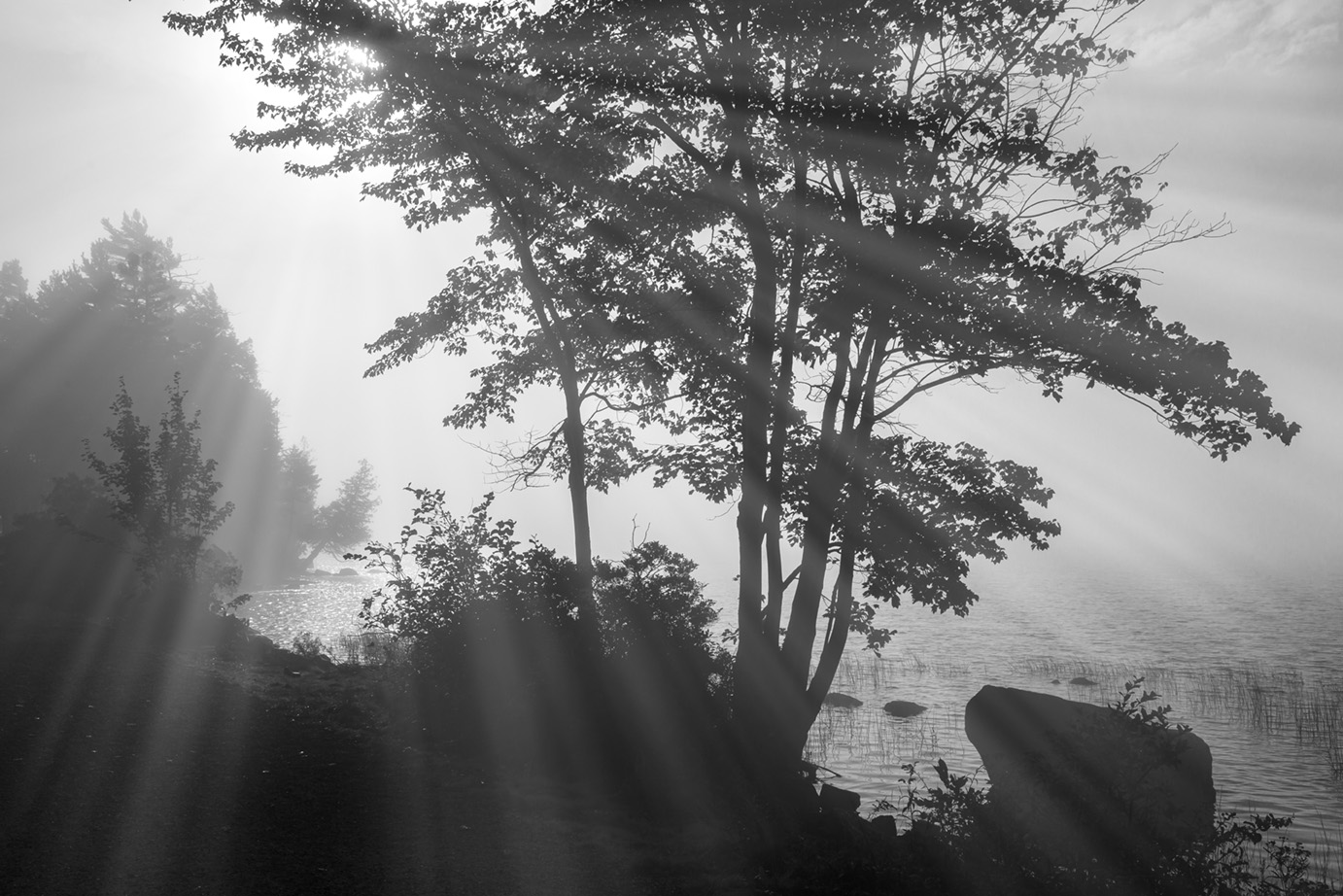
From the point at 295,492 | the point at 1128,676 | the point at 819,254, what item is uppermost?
the point at 295,492

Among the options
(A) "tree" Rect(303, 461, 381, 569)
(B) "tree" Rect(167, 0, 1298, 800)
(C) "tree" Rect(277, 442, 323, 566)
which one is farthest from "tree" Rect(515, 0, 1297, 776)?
(A) "tree" Rect(303, 461, 381, 569)

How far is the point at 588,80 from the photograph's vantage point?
41.0ft

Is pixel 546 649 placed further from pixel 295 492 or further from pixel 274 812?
pixel 295 492

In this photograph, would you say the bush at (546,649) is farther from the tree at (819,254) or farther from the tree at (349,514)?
the tree at (349,514)

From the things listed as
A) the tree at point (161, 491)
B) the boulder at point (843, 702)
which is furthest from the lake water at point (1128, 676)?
the tree at point (161, 491)

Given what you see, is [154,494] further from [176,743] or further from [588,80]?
[588,80]

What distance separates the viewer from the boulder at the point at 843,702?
27.4m

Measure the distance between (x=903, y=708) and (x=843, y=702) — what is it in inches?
72.5

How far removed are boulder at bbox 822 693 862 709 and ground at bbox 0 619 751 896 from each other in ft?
55.9

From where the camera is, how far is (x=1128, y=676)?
34812 millimetres

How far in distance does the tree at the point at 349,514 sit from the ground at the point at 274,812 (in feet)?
252

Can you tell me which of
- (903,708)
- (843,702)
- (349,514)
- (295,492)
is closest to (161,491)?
(843,702)

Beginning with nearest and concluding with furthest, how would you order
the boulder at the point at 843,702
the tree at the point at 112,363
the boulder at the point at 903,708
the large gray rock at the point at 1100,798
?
the large gray rock at the point at 1100,798
the boulder at the point at 903,708
the boulder at the point at 843,702
the tree at the point at 112,363

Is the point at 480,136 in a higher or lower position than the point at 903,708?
higher
